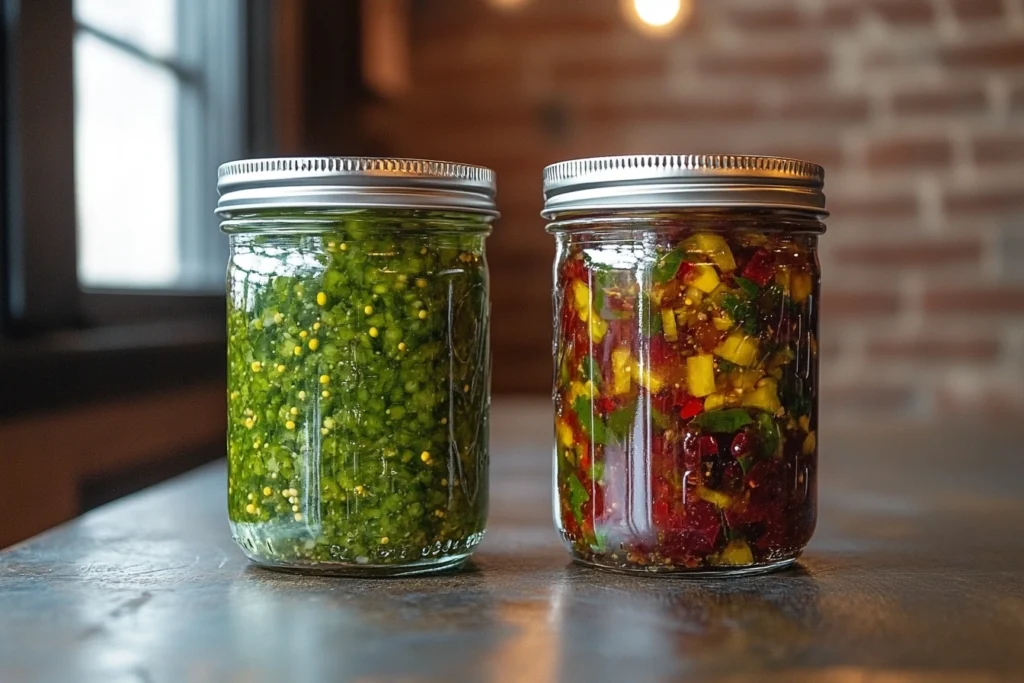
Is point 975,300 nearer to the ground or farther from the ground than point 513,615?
farther from the ground

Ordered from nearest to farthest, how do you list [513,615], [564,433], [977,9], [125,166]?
[513,615] < [564,433] < [125,166] < [977,9]

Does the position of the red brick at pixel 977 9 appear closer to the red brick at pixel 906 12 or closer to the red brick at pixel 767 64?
the red brick at pixel 906 12

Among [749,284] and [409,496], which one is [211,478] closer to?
[409,496]

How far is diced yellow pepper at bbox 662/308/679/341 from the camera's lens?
0.69 m

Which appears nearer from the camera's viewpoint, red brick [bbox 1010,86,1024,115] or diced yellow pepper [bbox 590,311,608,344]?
diced yellow pepper [bbox 590,311,608,344]

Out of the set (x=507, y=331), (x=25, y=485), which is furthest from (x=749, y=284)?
(x=507, y=331)

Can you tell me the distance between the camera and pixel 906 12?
7.53ft

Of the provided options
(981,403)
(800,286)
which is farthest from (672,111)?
(800,286)

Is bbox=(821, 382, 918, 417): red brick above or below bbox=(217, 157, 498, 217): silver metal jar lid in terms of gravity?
below

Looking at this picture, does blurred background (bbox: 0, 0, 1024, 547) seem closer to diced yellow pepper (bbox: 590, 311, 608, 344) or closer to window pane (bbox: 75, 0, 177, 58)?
A: window pane (bbox: 75, 0, 177, 58)

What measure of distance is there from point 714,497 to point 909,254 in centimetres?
181

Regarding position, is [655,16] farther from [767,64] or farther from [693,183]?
[693,183]

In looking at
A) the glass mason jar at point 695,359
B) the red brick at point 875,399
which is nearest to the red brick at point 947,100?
the red brick at point 875,399

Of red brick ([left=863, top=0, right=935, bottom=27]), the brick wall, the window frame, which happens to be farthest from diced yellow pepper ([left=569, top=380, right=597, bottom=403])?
red brick ([left=863, top=0, right=935, bottom=27])
